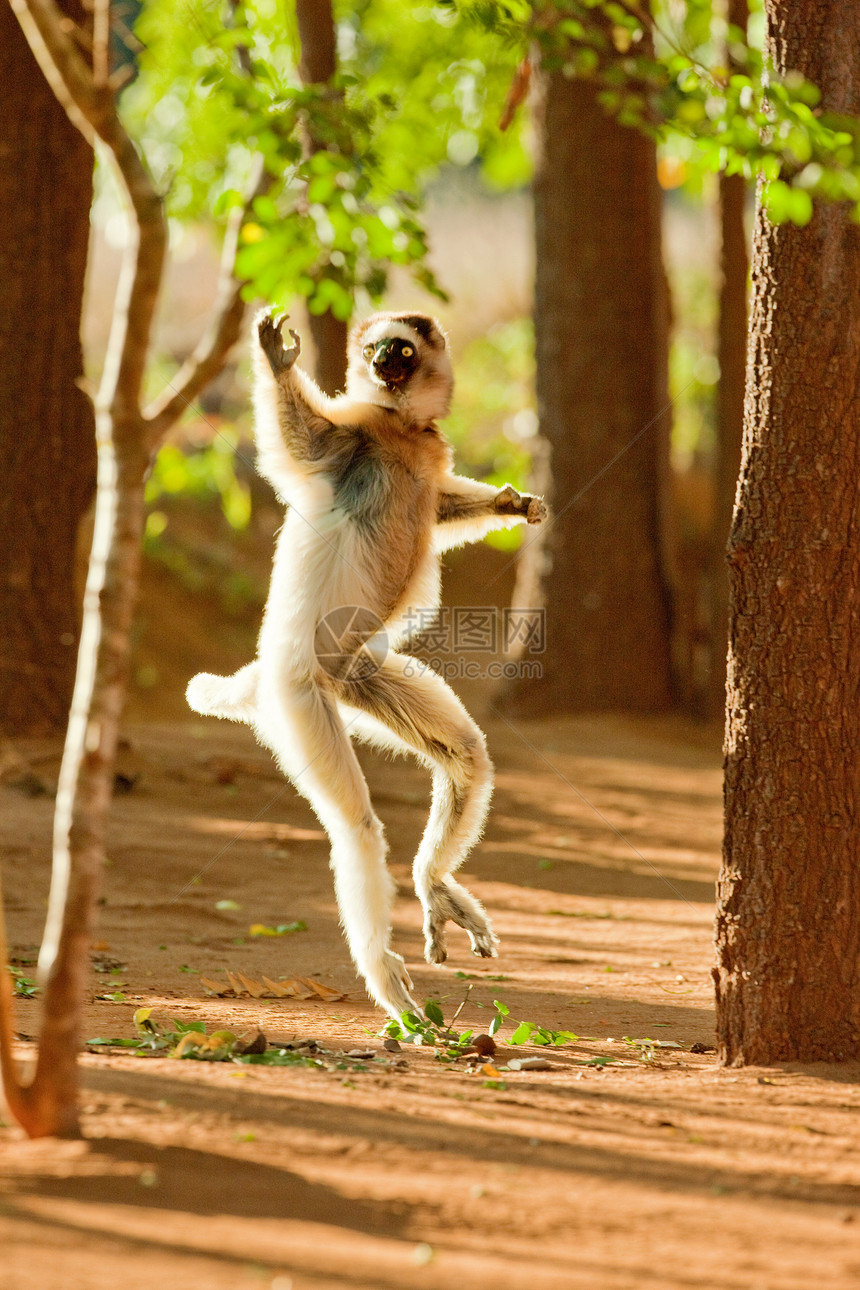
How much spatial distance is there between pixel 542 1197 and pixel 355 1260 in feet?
1.98

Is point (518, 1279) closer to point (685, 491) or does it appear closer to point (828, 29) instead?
point (828, 29)

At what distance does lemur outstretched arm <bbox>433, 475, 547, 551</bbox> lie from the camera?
5.50 metres

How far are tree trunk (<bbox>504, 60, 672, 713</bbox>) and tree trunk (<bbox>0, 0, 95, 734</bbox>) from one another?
523cm

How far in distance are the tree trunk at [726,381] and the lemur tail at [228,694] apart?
792 centimetres

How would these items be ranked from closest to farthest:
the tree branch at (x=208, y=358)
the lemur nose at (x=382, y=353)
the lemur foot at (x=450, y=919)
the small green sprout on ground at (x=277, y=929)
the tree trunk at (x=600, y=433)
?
the tree branch at (x=208, y=358) < the lemur foot at (x=450, y=919) < the lemur nose at (x=382, y=353) < the small green sprout on ground at (x=277, y=929) < the tree trunk at (x=600, y=433)

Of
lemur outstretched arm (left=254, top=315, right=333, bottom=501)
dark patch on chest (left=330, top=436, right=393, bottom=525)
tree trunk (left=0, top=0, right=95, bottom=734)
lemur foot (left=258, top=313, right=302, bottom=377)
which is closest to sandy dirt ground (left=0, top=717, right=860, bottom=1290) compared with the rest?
tree trunk (left=0, top=0, right=95, bottom=734)

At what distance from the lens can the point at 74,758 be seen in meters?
3.01

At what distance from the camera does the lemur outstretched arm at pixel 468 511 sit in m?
5.50

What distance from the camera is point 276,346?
4.76 metres

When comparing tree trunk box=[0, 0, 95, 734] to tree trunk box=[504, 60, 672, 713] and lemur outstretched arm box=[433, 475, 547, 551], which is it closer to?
lemur outstretched arm box=[433, 475, 547, 551]

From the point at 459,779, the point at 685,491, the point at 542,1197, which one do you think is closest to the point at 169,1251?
the point at 542,1197

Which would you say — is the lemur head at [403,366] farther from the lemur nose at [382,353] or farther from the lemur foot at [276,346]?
the lemur foot at [276,346]

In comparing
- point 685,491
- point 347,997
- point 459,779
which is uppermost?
point 685,491

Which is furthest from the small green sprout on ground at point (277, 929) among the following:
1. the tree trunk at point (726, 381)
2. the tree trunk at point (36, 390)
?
the tree trunk at point (726, 381)
